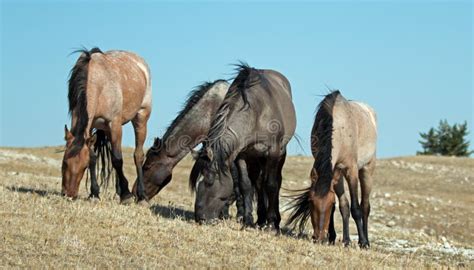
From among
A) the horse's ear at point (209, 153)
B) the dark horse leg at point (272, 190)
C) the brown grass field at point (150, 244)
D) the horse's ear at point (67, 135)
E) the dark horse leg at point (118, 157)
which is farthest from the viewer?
the dark horse leg at point (118, 157)

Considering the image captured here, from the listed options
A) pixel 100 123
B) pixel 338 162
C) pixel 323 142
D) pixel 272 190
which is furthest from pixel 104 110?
pixel 338 162

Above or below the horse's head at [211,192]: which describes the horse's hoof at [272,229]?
below

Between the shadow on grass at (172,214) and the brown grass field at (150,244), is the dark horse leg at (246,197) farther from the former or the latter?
the shadow on grass at (172,214)

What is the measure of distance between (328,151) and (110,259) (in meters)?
4.23

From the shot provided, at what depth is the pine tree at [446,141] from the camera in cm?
6275

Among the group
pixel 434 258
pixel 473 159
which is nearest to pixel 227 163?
pixel 434 258

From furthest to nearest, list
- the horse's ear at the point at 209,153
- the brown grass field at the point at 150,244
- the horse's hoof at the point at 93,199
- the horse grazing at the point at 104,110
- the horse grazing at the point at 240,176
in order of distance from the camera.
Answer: the horse's hoof at the point at 93,199
the horse grazing at the point at 104,110
the horse grazing at the point at 240,176
the horse's ear at the point at 209,153
the brown grass field at the point at 150,244

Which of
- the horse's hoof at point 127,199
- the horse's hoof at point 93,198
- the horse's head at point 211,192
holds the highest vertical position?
the horse's head at point 211,192

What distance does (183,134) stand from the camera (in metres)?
14.4

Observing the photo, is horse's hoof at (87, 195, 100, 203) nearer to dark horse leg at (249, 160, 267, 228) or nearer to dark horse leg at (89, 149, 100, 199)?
dark horse leg at (89, 149, 100, 199)

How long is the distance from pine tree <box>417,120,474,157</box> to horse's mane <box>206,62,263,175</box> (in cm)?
5113

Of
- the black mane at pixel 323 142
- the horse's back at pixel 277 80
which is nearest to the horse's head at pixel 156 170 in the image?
the horse's back at pixel 277 80

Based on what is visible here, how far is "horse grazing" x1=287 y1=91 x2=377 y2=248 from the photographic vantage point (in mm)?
11000

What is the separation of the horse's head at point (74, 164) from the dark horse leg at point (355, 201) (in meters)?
4.04
